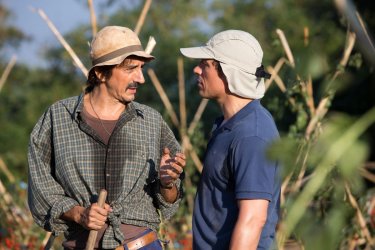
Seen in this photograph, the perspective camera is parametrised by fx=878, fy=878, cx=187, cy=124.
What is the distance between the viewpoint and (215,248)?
3031mm

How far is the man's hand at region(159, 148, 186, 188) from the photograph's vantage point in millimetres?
3299

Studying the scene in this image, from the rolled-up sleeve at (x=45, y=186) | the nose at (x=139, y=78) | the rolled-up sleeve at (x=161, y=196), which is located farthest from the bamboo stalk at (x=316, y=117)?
the rolled-up sleeve at (x=45, y=186)

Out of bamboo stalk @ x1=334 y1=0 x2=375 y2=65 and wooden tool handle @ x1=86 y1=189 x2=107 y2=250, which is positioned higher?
bamboo stalk @ x1=334 y1=0 x2=375 y2=65

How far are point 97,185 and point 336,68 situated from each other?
2126 millimetres

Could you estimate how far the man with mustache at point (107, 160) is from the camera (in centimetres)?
355

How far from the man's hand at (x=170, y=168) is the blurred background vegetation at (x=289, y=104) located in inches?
17.3

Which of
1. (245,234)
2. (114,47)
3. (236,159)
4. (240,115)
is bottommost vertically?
(245,234)

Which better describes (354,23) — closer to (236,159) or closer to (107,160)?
(236,159)

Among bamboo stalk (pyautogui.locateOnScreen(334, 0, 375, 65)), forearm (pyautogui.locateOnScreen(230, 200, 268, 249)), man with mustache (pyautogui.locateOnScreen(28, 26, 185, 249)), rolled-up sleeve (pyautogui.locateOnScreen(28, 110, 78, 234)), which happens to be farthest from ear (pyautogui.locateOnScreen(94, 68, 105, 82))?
bamboo stalk (pyautogui.locateOnScreen(334, 0, 375, 65))

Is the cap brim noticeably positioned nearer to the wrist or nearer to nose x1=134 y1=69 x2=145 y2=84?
nose x1=134 y1=69 x2=145 y2=84

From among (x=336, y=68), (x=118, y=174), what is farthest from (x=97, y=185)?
(x=336, y=68)

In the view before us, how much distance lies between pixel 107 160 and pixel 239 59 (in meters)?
0.78

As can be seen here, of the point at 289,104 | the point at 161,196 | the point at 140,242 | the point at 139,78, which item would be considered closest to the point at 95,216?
the point at 140,242

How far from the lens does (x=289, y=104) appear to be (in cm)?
575
